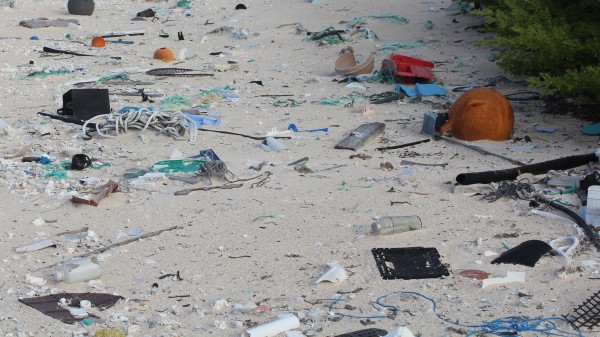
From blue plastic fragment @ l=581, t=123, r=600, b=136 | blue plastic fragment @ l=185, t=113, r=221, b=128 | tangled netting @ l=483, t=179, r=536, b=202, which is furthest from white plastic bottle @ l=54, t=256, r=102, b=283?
blue plastic fragment @ l=581, t=123, r=600, b=136

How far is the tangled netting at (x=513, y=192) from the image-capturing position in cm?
536

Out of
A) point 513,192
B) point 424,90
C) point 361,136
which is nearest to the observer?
point 513,192

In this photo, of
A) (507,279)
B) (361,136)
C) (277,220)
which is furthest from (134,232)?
(361,136)

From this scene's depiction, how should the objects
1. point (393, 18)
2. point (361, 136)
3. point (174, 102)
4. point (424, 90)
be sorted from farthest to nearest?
point (393, 18) < point (424, 90) < point (174, 102) < point (361, 136)

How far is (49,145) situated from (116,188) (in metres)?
1.38

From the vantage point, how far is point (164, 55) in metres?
10.7

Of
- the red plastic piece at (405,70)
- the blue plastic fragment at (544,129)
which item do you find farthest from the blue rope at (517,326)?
the red plastic piece at (405,70)

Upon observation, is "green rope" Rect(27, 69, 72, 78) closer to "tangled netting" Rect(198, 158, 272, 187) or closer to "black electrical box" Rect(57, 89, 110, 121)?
"black electrical box" Rect(57, 89, 110, 121)

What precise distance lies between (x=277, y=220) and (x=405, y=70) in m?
4.36

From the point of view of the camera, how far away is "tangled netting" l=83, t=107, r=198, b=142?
7.07 meters

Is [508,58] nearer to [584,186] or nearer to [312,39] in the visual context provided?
[584,186]

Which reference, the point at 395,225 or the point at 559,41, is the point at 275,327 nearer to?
the point at 395,225

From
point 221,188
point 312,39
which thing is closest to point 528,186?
point 221,188

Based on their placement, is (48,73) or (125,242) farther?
(48,73)
